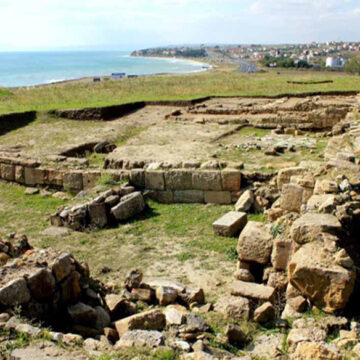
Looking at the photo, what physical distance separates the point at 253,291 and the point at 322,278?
117cm

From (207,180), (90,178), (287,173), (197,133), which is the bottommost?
(90,178)

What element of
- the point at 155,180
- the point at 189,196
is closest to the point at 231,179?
the point at 189,196

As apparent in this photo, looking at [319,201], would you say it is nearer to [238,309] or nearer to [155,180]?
[238,309]

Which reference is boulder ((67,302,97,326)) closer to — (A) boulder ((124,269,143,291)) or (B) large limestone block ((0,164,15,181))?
(A) boulder ((124,269,143,291))

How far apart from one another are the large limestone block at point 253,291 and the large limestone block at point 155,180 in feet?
17.0

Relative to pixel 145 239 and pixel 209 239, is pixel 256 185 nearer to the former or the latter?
pixel 209 239

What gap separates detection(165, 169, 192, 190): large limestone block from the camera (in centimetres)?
1126

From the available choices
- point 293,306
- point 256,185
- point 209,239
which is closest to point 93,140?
point 256,185

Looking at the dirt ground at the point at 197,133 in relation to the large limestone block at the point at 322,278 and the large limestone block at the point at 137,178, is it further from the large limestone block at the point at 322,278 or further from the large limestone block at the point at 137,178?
the large limestone block at the point at 322,278

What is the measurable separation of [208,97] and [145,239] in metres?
17.2

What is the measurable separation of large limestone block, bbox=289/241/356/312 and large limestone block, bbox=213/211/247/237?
3.44 meters

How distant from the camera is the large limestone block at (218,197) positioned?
36.3 ft

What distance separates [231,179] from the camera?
1096cm

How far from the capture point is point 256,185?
10.9 metres
